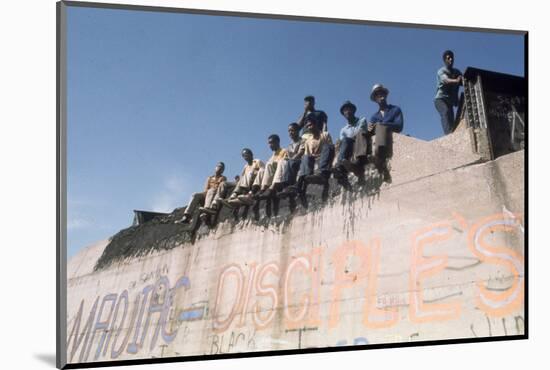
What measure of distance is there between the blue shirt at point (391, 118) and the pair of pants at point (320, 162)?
1.86 ft

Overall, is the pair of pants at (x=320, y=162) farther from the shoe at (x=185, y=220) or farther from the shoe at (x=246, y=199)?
the shoe at (x=185, y=220)

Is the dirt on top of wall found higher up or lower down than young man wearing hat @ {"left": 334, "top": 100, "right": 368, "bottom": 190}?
lower down

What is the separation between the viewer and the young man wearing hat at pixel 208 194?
29.8ft

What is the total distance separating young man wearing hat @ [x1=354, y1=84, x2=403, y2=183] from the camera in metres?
9.31

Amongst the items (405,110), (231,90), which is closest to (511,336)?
(405,110)

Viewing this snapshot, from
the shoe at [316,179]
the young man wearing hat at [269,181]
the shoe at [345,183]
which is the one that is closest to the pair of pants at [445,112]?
the shoe at [345,183]

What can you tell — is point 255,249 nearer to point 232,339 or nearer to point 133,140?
point 232,339

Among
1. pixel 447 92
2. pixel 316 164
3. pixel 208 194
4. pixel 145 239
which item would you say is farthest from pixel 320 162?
pixel 145 239

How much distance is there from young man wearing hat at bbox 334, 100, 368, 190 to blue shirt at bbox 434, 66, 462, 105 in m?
0.89

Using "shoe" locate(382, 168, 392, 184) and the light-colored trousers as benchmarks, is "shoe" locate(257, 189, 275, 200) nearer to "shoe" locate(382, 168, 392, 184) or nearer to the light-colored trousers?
the light-colored trousers

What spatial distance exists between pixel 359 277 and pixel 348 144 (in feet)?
4.69

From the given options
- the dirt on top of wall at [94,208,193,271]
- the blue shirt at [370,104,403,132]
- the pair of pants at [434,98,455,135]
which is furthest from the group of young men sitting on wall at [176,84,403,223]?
the pair of pants at [434,98,455,135]

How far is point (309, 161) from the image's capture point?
942 centimetres

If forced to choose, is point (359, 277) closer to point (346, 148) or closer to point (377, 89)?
point (346, 148)
